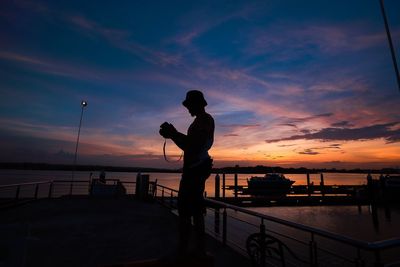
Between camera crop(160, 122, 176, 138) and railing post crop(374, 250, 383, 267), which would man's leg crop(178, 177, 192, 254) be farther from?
railing post crop(374, 250, 383, 267)

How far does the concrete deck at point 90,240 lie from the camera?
2.37 meters

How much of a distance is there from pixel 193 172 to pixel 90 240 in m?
4.50

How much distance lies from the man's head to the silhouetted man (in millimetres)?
179

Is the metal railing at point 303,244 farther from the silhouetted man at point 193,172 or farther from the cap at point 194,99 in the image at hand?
the cap at point 194,99

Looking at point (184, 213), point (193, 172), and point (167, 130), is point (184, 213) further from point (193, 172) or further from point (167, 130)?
point (167, 130)

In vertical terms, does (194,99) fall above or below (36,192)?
above

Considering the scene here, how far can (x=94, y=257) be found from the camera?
4922 mm

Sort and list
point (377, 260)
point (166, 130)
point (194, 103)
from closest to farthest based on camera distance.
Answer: point (377, 260) < point (166, 130) < point (194, 103)

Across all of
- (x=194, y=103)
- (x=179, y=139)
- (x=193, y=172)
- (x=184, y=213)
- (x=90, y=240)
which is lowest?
(x=90, y=240)

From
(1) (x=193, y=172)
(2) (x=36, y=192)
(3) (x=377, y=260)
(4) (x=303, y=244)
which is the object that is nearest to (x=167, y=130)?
(1) (x=193, y=172)

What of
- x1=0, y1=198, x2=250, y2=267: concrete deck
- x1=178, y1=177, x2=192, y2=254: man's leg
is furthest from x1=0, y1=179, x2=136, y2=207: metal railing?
x1=178, y1=177, x2=192, y2=254: man's leg

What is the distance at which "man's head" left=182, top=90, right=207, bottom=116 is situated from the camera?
3076 millimetres

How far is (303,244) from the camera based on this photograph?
11.6 meters

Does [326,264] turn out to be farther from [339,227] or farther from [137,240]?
[339,227]
